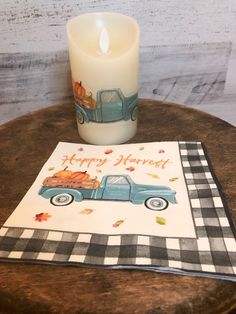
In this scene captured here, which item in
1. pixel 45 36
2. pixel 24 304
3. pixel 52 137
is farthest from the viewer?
pixel 45 36

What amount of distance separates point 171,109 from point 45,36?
246 millimetres

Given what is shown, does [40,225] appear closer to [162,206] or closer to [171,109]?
[162,206]

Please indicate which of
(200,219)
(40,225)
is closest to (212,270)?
(200,219)

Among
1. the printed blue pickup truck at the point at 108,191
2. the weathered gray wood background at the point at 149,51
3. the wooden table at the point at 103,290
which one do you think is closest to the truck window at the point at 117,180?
the printed blue pickup truck at the point at 108,191

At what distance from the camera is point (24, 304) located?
13.3 inches

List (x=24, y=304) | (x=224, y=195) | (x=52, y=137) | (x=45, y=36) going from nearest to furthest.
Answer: (x=24, y=304) → (x=224, y=195) → (x=52, y=137) → (x=45, y=36)

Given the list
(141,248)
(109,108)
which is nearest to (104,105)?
(109,108)

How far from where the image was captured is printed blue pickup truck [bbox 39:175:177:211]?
17.0 inches

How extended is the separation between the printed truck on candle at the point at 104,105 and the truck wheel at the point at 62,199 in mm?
130

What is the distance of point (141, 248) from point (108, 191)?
0.32ft

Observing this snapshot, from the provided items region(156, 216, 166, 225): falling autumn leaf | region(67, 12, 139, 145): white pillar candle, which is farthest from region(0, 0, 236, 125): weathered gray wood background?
region(156, 216, 166, 225): falling autumn leaf

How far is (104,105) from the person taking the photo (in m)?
0.53

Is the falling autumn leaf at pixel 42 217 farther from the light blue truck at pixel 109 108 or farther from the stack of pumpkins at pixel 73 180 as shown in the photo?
the light blue truck at pixel 109 108

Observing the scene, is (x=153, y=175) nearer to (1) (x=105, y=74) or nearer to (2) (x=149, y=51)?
(1) (x=105, y=74)
